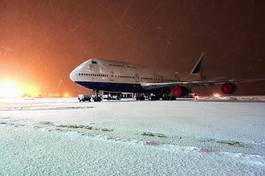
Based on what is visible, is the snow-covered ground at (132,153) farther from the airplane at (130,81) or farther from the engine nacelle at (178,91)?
the engine nacelle at (178,91)

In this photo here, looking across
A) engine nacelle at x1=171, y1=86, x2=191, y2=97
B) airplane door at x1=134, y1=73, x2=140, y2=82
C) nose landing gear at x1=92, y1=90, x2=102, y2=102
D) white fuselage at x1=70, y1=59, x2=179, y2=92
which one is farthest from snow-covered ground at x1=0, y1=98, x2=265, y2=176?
airplane door at x1=134, y1=73, x2=140, y2=82

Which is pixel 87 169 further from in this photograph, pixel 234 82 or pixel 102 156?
pixel 234 82

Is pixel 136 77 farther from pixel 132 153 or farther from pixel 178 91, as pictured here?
pixel 132 153

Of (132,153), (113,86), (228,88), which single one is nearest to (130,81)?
(113,86)

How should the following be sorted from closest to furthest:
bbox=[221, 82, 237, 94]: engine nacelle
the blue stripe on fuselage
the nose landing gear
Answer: the nose landing gear, the blue stripe on fuselage, bbox=[221, 82, 237, 94]: engine nacelle

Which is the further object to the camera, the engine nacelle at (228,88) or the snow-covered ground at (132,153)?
the engine nacelle at (228,88)

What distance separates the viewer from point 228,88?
33000 millimetres

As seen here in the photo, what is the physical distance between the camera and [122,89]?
35.1 m

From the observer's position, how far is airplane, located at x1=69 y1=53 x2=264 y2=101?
1273 inches

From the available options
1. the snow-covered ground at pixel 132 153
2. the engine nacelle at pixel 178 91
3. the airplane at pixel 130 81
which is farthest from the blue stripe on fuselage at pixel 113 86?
the snow-covered ground at pixel 132 153

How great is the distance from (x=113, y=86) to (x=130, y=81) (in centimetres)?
260

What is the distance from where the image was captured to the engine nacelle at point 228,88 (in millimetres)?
32875

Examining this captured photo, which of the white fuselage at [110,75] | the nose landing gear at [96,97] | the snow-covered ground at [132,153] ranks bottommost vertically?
the snow-covered ground at [132,153]

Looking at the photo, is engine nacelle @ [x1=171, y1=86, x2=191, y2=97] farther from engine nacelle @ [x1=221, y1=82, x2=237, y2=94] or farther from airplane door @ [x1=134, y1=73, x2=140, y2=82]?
engine nacelle @ [x1=221, y1=82, x2=237, y2=94]
